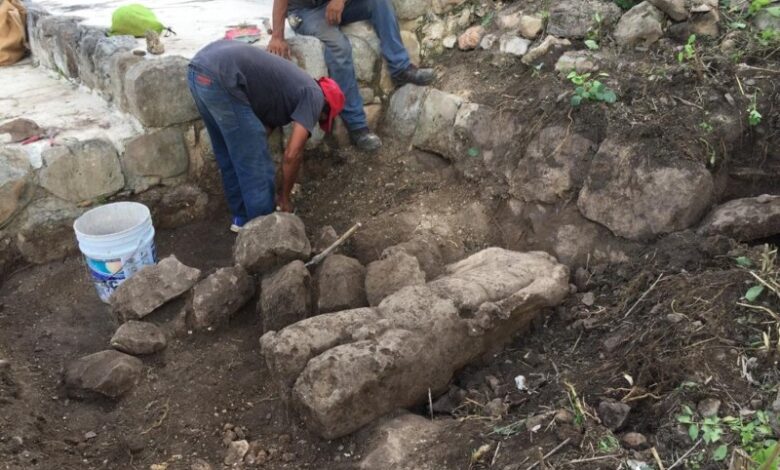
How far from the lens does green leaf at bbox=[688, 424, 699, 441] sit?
2283 millimetres

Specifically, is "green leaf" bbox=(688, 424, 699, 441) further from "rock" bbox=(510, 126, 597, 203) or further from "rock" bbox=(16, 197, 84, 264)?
"rock" bbox=(16, 197, 84, 264)

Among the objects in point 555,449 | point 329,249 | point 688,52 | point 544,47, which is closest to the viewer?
point 555,449

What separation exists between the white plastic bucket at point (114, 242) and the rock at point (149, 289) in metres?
0.21

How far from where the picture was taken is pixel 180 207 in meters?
4.61

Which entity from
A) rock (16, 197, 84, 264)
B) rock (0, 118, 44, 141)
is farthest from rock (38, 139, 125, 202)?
rock (0, 118, 44, 141)

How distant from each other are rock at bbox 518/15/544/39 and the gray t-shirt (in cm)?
156

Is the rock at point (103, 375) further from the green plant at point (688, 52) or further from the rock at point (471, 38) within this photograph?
the green plant at point (688, 52)

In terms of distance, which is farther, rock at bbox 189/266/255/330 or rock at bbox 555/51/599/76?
rock at bbox 555/51/599/76

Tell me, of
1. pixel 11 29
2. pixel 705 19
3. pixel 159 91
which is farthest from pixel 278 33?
pixel 11 29

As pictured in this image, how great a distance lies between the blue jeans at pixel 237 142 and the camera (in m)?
3.90

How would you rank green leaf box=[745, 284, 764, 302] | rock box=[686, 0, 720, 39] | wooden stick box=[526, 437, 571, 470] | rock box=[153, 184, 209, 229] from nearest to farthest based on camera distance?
wooden stick box=[526, 437, 571, 470], green leaf box=[745, 284, 764, 302], rock box=[686, 0, 720, 39], rock box=[153, 184, 209, 229]

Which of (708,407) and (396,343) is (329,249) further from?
(708,407)

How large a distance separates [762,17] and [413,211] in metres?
2.40

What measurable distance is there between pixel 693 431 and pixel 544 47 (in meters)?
2.84
